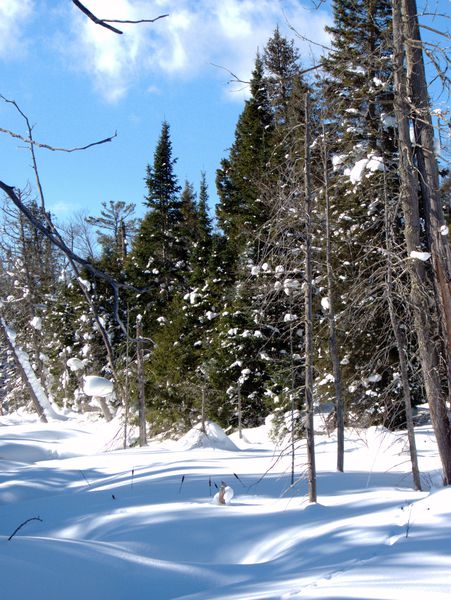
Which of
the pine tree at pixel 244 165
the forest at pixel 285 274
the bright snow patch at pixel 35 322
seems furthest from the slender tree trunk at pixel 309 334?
the bright snow patch at pixel 35 322

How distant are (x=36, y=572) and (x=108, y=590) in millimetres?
507

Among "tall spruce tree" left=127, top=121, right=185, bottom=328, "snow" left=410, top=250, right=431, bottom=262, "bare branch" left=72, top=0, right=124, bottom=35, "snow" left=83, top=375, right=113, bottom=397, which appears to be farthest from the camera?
"tall spruce tree" left=127, top=121, right=185, bottom=328

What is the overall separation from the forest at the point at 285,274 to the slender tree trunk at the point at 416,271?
26 millimetres

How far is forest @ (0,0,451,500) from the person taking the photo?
23.4 ft

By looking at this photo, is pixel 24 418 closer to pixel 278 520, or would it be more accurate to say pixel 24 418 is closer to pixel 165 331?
Answer: pixel 165 331

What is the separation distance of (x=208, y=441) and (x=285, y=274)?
23.7 feet

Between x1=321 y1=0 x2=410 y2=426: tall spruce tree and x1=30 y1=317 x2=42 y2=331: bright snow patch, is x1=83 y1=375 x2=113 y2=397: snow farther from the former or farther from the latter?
x1=30 y1=317 x2=42 y2=331: bright snow patch

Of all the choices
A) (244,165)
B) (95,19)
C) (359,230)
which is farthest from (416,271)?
(244,165)

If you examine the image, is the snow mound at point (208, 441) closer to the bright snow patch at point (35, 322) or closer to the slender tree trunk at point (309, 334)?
the slender tree trunk at point (309, 334)

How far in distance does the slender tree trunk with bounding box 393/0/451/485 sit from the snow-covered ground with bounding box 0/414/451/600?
1084 mm

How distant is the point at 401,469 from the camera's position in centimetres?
1184

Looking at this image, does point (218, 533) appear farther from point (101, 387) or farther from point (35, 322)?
point (35, 322)

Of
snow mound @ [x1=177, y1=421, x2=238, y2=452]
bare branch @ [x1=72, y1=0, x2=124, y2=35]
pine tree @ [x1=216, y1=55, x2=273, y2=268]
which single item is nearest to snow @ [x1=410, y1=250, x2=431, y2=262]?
bare branch @ [x1=72, y1=0, x2=124, y2=35]

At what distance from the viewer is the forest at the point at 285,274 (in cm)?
714
